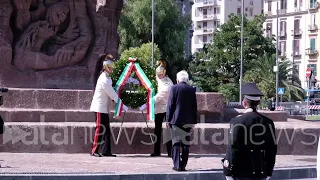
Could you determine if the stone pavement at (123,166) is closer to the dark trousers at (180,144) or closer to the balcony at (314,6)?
the dark trousers at (180,144)

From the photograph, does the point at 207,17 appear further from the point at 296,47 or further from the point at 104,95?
the point at 104,95

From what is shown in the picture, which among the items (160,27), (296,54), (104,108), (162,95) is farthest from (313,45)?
(104,108)

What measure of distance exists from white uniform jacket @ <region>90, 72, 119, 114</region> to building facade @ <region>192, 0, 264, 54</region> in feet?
318

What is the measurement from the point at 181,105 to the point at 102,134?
87.6 inches

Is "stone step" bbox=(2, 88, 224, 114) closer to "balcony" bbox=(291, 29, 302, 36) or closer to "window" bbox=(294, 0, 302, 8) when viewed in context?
"balcony" bbox=(291, 29, 302, 36)

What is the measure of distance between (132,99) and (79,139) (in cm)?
138

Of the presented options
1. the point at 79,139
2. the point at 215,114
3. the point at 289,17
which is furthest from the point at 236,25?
the point at 79,139

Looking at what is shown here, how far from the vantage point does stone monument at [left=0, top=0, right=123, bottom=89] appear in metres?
18.0

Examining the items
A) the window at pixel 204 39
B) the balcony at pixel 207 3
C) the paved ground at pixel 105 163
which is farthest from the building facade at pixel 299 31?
the paved ground at pixel 105 163

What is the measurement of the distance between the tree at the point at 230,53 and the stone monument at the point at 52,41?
1921 inches

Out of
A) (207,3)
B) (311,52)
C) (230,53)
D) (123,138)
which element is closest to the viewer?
(123,138)

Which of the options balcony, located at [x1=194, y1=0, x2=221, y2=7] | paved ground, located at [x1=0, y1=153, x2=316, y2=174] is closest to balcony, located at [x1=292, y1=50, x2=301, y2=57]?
balcony, located at [x1=194, y1=0, x2=221, y2=7]

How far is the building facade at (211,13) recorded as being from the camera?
112625 mm

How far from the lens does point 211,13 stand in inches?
4569
